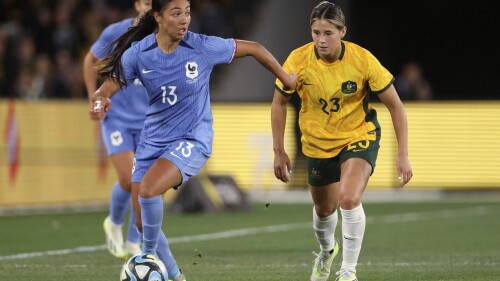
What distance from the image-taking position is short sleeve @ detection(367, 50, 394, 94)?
9.45 m

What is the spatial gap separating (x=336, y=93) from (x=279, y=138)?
590 millimetres

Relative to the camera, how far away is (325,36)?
30.9ft

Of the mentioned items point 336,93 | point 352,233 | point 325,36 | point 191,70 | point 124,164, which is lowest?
point 124,164

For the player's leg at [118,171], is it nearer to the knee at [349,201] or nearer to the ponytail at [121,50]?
the ponytail at [121,50]

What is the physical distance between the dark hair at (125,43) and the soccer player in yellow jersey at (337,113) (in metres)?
1.16

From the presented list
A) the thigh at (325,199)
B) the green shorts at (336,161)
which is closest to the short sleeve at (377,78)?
the green shorts at (336,161)

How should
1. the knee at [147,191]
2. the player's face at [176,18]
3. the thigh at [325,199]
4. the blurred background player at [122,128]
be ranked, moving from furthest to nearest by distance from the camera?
the blurred background player at [122,128] → the thigh at [325,199] → the player's face at [176,18] → the knee at [147,191]

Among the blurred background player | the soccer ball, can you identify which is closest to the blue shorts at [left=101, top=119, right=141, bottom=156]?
the blurred background player

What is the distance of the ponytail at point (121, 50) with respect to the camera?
8930 mm

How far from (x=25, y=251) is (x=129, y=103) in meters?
2.22

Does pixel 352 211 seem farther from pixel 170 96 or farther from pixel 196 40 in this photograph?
pixel 196 40

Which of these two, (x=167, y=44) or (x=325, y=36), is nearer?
(x=167, y=44)

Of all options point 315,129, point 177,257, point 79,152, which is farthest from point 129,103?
point 79,152

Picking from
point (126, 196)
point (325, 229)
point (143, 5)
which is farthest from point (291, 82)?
point (126, 196)
